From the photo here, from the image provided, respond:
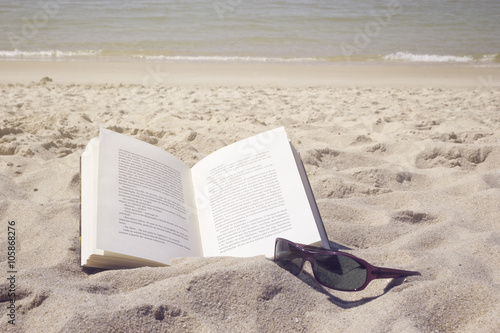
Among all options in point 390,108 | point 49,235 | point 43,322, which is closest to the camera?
point 43,322

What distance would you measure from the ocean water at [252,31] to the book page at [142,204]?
659cm

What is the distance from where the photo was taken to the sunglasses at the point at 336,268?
159 cm

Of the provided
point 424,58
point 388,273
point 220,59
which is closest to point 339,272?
point 388,273

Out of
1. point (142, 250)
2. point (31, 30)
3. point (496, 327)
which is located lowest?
point (31, 30)

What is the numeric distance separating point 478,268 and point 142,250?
127 cm

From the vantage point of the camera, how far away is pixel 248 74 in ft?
22.9

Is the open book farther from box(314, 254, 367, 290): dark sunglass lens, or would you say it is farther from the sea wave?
the sea wave

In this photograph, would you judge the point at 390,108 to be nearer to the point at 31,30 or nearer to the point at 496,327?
the point at 496,327

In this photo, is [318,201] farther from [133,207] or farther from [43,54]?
[43,54]

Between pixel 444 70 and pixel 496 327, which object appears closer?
pixel 496 327

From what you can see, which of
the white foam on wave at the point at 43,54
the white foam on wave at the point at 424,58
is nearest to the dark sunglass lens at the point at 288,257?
the white foam on wave at the point at 424,58

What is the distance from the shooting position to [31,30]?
392 inches

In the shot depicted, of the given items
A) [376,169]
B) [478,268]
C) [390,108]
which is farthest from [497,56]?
[478,268]

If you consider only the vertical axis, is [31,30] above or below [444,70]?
below
